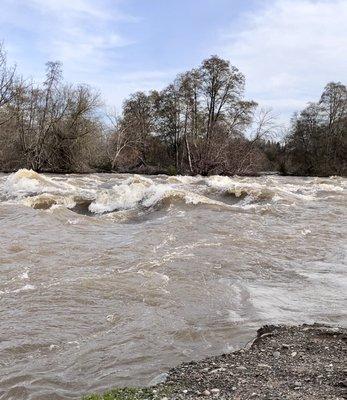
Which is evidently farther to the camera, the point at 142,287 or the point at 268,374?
the point at 142,287

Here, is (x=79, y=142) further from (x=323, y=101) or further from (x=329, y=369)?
(x=329, y=369)

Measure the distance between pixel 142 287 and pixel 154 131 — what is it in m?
40.2

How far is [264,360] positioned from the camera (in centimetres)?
427

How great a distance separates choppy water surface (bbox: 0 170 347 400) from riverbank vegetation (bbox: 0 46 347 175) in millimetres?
22017

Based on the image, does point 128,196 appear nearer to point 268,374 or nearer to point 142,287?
point 142,287

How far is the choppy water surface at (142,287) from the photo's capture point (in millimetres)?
4641

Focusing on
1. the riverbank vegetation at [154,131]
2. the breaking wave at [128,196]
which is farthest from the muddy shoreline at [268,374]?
the riverbank vegetation at [154,131]

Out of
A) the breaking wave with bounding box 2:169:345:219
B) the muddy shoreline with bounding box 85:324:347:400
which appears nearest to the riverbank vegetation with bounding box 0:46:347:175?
the breaking wave with bounding box 2:169:345:219

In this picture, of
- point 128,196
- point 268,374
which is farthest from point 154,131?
point 268,374

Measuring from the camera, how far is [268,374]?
391cm

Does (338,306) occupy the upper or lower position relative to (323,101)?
lower

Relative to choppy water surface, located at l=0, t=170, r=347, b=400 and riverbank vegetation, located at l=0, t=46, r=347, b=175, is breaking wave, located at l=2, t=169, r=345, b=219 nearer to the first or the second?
choppy water surface, located at l=0, t=170, r=347, b=400

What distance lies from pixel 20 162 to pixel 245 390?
36.2 m

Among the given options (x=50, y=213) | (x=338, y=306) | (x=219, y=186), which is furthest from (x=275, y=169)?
(x=338, y=306)
